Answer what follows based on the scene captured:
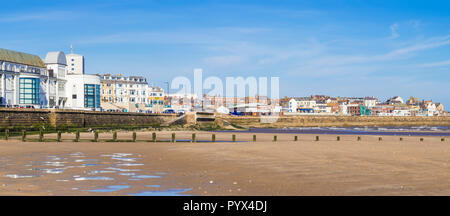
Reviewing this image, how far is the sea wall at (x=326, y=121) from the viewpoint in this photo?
137625mm

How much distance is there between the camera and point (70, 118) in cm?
6994

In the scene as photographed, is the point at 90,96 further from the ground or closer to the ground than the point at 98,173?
further from the ground

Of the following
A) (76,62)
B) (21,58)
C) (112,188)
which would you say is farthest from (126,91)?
(112,188)

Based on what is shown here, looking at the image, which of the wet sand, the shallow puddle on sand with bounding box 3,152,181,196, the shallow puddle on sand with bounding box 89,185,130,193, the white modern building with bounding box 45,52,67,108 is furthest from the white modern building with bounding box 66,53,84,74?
the shallow puddle on sand with bounding box 89,185,130,193

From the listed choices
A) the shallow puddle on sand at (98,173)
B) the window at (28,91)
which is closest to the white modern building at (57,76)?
the window at (28,91)

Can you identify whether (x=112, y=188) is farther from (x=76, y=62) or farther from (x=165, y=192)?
(x=76, y=62)

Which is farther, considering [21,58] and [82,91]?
[82,91]

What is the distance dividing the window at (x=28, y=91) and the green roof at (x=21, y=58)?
25.9 ft

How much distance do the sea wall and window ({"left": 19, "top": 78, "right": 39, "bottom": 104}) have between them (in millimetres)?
52937

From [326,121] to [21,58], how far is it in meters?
96.8

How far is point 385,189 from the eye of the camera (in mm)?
15016
